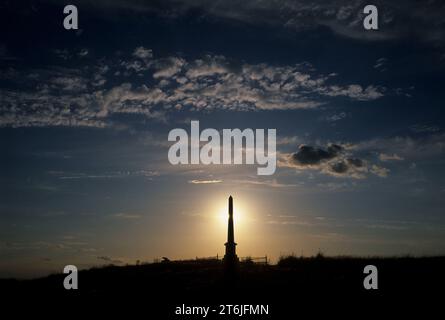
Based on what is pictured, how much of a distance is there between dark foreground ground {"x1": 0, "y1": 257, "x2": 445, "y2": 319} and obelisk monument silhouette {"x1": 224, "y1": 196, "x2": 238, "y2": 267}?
2.45 ft

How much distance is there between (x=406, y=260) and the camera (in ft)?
87.2

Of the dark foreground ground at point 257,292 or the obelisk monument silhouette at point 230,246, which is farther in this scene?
the obelisk monument silhouette at point 230,246

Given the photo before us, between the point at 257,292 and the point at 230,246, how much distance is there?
384cm

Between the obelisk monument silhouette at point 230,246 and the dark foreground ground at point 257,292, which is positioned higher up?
the obelisk monument silhouette at point 230,246

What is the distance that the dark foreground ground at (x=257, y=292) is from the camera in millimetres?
15984

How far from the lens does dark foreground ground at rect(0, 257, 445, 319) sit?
1598cm

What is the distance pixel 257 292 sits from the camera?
60.3ft

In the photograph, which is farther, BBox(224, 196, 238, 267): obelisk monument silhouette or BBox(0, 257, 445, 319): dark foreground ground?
BBox(224, 196, 238, 267): obelisk monument silhouette

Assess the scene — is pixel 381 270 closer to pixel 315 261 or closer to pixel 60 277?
pixel 315 261

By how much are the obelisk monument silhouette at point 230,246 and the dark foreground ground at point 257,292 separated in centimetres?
75

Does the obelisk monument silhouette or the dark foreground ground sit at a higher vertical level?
the obelisk monument silhouette
